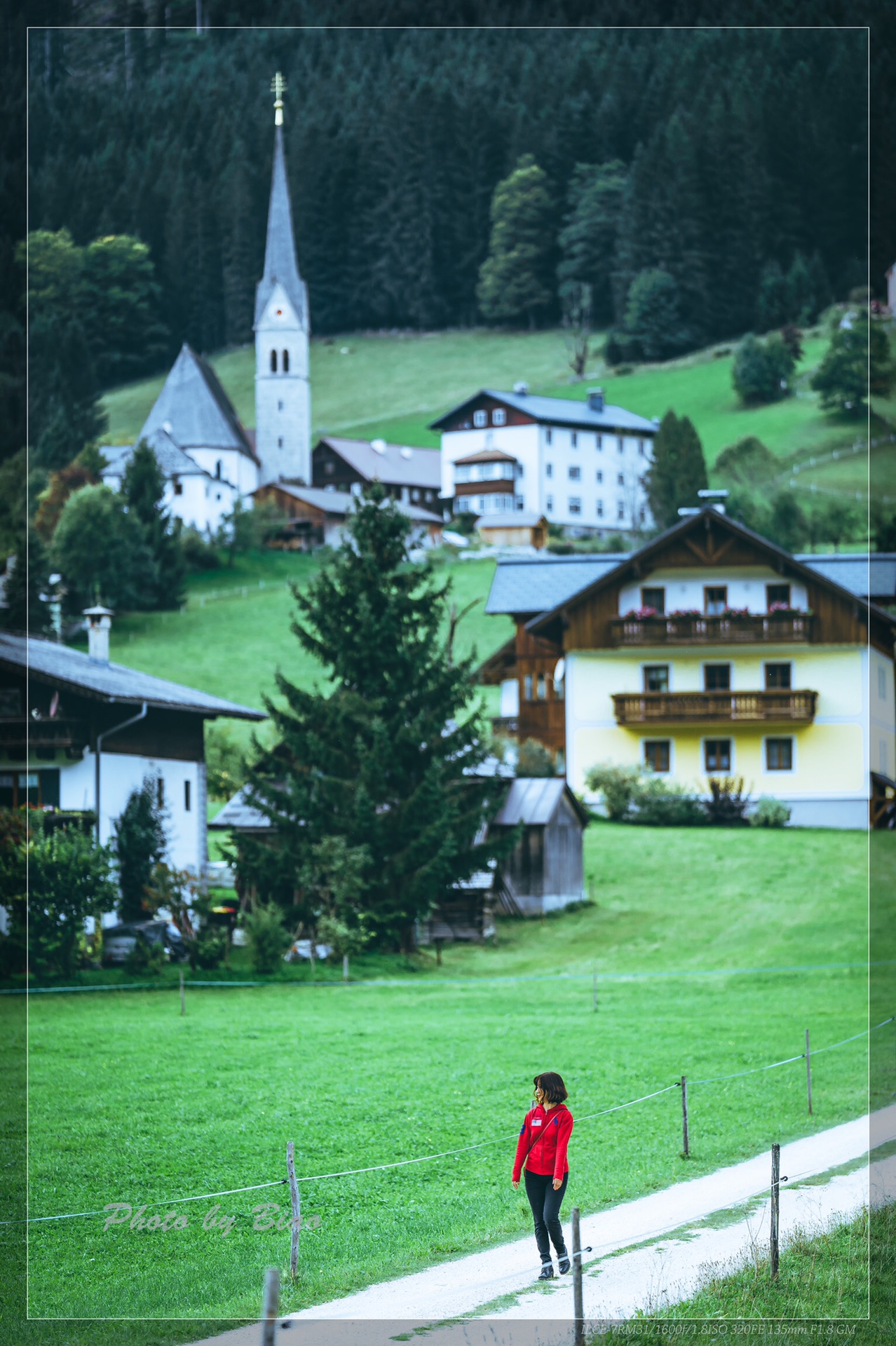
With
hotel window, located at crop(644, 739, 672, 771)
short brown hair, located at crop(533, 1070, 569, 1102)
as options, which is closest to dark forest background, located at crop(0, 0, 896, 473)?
hotel window, located at crop(644, 739, 672, 771)

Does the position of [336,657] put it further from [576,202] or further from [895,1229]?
[895,1229]

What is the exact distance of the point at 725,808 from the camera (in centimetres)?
3931

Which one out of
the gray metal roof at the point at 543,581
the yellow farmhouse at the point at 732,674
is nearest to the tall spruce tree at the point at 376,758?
the yellow farmhouse at the point at 732,674

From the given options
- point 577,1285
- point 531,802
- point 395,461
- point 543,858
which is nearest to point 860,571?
point 531,802

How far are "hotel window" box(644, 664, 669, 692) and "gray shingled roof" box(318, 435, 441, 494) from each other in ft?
56.2

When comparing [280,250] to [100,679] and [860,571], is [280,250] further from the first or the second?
[860,571]

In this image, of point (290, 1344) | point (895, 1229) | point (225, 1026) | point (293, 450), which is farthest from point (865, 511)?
point (290, 1344)

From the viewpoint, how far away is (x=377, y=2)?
1584 cm

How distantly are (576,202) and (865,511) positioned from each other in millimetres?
20770

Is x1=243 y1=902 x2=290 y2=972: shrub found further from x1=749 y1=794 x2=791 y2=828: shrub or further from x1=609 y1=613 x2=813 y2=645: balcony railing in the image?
x1=609 y1=613 x2=813 y2=645: balcony railing

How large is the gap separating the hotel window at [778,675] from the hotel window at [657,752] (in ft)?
10.4

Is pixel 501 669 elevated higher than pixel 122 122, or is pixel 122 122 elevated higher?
pixel 122 122

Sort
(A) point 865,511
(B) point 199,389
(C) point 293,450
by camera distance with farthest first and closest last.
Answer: (C) point 293,450, (A) point 865,511, (B) point 199,389

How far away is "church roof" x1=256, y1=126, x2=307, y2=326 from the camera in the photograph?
1335 inches
